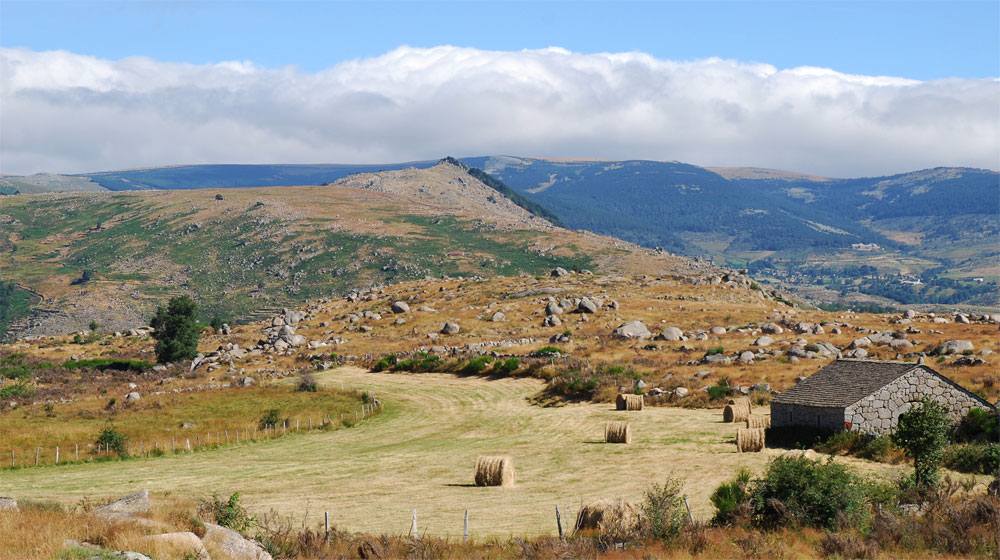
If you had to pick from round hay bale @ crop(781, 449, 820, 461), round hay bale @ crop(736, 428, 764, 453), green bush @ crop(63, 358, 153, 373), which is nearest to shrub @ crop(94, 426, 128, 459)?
round hay bale @ crop(736, 428, 764, 453)

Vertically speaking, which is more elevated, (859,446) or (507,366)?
(859,446)

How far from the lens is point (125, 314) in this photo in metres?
199

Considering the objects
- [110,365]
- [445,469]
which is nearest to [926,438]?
[445,469]

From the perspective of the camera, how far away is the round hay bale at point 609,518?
2542cm

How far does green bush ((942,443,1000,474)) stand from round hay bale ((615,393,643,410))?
21678mm

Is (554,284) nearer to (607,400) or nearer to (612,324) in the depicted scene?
(612,324)

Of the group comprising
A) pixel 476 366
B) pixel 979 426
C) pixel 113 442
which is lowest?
pixel 476 366

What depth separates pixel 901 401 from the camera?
40406 millimetres

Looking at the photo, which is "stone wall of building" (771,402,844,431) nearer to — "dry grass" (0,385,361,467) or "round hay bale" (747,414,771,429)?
"round hay bale" (747,414,771,429)

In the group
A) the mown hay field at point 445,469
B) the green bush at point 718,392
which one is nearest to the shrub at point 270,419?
the mown hay field at point 445,469

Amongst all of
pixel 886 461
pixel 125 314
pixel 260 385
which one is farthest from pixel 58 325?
pixel 886 461

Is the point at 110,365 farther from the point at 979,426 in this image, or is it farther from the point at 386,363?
the point at 979,426

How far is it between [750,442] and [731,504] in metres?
14.0

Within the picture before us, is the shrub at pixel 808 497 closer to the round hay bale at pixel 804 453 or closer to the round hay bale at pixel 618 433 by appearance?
the round hay bale at pixel 804 453
